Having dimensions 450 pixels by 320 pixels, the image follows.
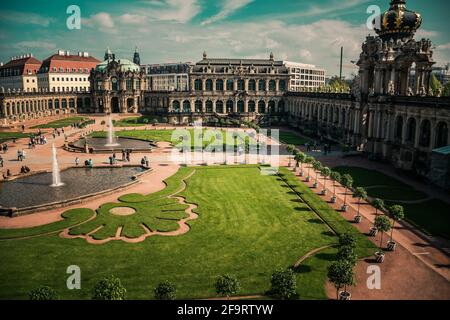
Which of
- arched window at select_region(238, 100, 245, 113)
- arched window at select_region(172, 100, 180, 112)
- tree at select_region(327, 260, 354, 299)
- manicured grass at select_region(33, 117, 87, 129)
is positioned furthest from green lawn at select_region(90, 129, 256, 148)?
tree at select_region(327, 260, 354, 299)

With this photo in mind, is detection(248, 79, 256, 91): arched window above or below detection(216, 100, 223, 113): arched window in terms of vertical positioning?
above

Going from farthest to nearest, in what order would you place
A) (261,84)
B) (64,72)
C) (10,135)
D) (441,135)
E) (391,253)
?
1. (64,72)
2. (261,84)
3. (10,135)
4. (441,135)
5. (391,253)

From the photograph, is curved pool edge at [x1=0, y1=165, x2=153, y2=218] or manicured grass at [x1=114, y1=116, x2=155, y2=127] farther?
manicured grass at [x1=114, y1=116, x2=155, y2=127]

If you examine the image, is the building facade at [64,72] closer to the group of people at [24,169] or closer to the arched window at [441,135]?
the group of people at [24,169]

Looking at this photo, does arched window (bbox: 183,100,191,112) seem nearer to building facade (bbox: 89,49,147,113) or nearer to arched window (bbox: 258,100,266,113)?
building facade (bbox: 89,49,147,113)

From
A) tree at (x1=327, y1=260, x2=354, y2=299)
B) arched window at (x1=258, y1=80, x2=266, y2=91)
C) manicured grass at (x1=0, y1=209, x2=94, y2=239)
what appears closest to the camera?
tree at (x1=327, y1=260, x2=354, y2=299)

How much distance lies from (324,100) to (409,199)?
6221 centimetres

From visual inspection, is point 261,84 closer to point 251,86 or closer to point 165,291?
point 251,86

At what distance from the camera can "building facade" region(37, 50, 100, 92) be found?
166 m

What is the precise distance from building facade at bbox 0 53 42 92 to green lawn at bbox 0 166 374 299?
143 m

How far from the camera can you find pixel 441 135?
191 ft

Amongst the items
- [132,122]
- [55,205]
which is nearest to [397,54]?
[55,205]
